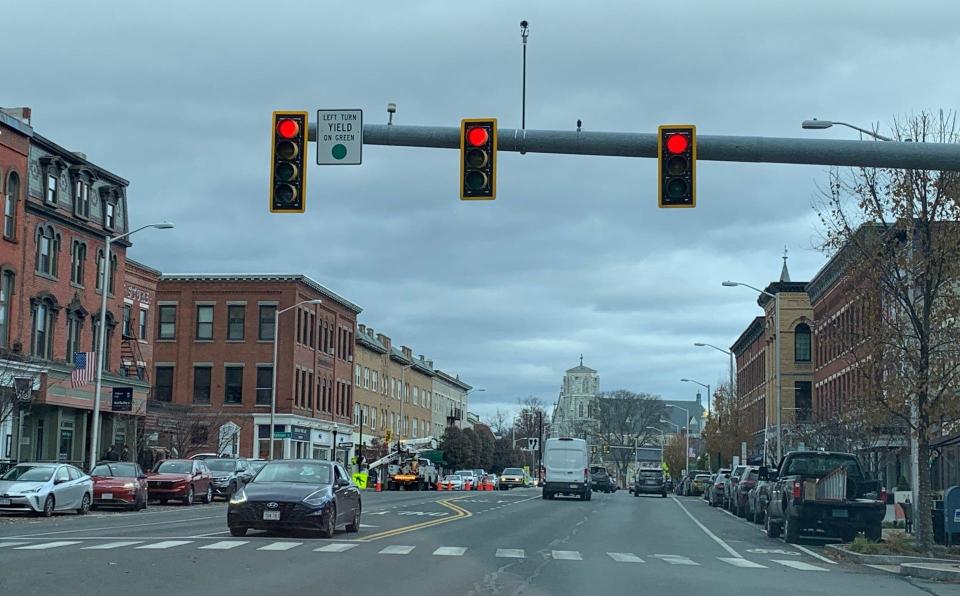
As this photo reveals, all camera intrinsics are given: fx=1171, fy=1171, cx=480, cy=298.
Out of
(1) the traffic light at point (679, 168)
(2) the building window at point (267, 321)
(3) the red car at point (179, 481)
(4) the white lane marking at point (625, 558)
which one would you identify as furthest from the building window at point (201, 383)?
(1) the traffic light at point (679, 168)

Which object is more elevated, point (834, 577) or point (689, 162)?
point (689, 162)

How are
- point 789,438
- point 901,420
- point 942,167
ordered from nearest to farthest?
point 942,167
point 901,420
point 789,438

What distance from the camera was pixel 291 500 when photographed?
2106 cm

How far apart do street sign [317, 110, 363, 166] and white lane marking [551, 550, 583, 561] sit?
7.71 m

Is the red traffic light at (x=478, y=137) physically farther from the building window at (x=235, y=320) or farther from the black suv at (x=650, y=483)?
the building window at (x=235, y=320)

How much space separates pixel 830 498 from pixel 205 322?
54.5 m

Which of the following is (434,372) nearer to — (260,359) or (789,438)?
(260,359)

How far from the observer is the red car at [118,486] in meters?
33.6

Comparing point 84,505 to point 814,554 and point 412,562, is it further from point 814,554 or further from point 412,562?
point 814,554

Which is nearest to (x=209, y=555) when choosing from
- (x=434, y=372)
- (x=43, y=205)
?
(x=43, y=205)

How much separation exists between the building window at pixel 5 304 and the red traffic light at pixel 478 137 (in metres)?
31.4

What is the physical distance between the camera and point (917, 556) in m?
21.0

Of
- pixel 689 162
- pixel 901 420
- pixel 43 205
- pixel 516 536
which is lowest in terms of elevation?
pixel 516 536

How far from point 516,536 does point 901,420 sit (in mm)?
8352
